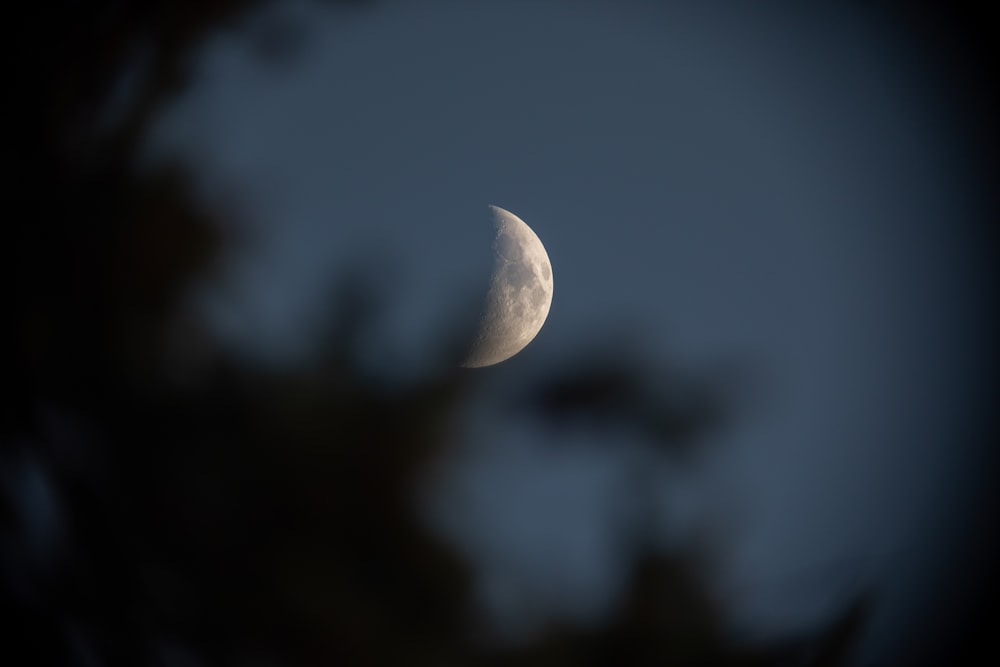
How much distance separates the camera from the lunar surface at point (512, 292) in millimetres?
1444

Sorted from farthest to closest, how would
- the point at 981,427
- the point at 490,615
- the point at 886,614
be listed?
1. the point at 981,427
2. the point at 886,614
3. the point at 490,615

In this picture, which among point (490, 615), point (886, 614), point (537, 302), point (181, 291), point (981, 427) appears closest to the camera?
point (181, 291)

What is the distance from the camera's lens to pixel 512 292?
1838 mm

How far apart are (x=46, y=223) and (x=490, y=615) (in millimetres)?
785

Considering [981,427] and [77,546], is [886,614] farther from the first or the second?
[77,546]

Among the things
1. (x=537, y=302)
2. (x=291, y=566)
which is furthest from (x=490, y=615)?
(x=537, y=302)

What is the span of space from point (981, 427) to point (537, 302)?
3.75 feet

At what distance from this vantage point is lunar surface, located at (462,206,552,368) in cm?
144

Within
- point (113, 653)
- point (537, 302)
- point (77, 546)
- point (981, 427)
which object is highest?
point (537, 302)

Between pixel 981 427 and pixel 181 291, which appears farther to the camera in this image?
pixel 981 427

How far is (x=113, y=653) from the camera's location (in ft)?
2.87

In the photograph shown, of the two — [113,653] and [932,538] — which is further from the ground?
[932,538]

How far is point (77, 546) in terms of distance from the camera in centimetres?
89

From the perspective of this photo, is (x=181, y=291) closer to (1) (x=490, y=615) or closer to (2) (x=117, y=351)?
(2) (x=117, y=351)
